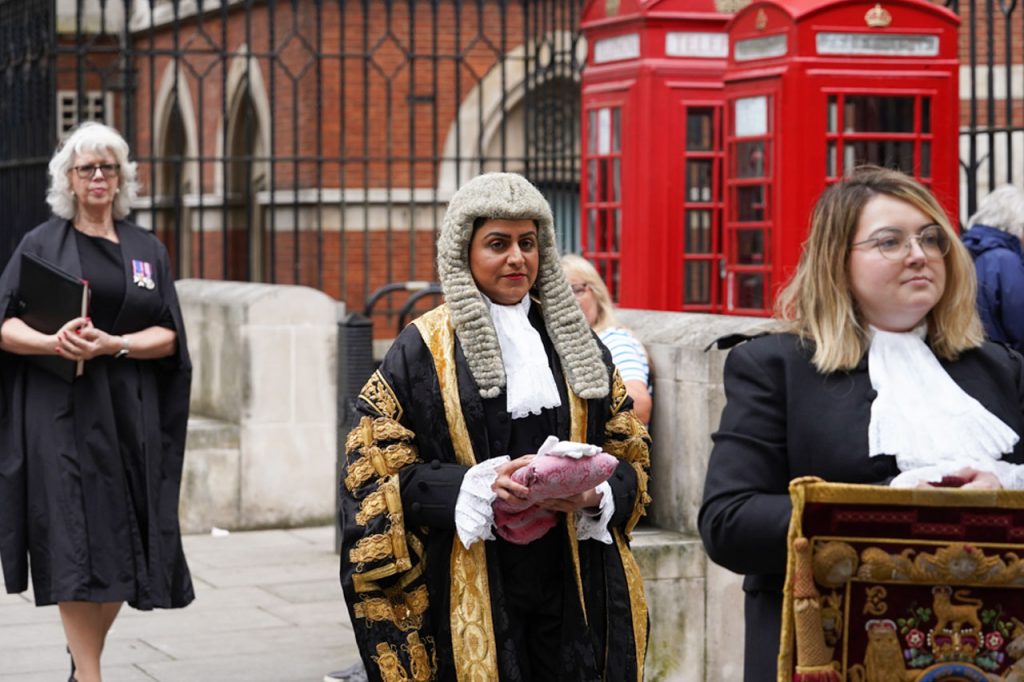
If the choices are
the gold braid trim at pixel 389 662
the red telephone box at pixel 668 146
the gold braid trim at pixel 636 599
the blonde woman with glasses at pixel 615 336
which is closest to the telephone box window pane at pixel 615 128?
the red telephone box at pixel 668 146

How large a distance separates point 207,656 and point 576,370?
11.5 feet

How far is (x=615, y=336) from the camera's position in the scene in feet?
20.9

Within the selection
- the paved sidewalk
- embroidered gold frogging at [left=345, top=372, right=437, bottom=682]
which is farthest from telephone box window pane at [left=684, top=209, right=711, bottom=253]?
embroidered gold frogging at [left=345, top=372, right=437, bottom=682]

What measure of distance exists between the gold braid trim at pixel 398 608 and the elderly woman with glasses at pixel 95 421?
2262 millimetres

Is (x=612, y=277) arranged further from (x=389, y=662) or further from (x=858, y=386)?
(x=858, y=386)

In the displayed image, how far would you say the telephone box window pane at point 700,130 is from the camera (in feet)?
33.5

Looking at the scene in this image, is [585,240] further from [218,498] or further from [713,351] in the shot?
[713,351]

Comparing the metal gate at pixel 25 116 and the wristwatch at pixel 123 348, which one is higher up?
the metal gate at pixel 25 116

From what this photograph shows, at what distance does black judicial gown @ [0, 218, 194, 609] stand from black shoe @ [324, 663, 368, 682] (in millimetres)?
640

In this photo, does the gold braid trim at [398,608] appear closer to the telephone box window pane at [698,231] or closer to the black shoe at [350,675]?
the black shoe at [350,675]

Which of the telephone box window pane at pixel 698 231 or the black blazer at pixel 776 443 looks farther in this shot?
the telephone box window pane at pixel 698 231

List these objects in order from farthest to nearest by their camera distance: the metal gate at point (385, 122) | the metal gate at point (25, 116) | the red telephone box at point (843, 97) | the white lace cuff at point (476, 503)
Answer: the metal gate at point (385, 122)
the metal gate at point (25, 116)
the red telephone box at point (843, 97)
the white lace cuff at point (476, 503)

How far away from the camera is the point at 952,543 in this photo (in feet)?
9.93

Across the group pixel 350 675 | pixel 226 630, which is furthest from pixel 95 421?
pixel 226 630
